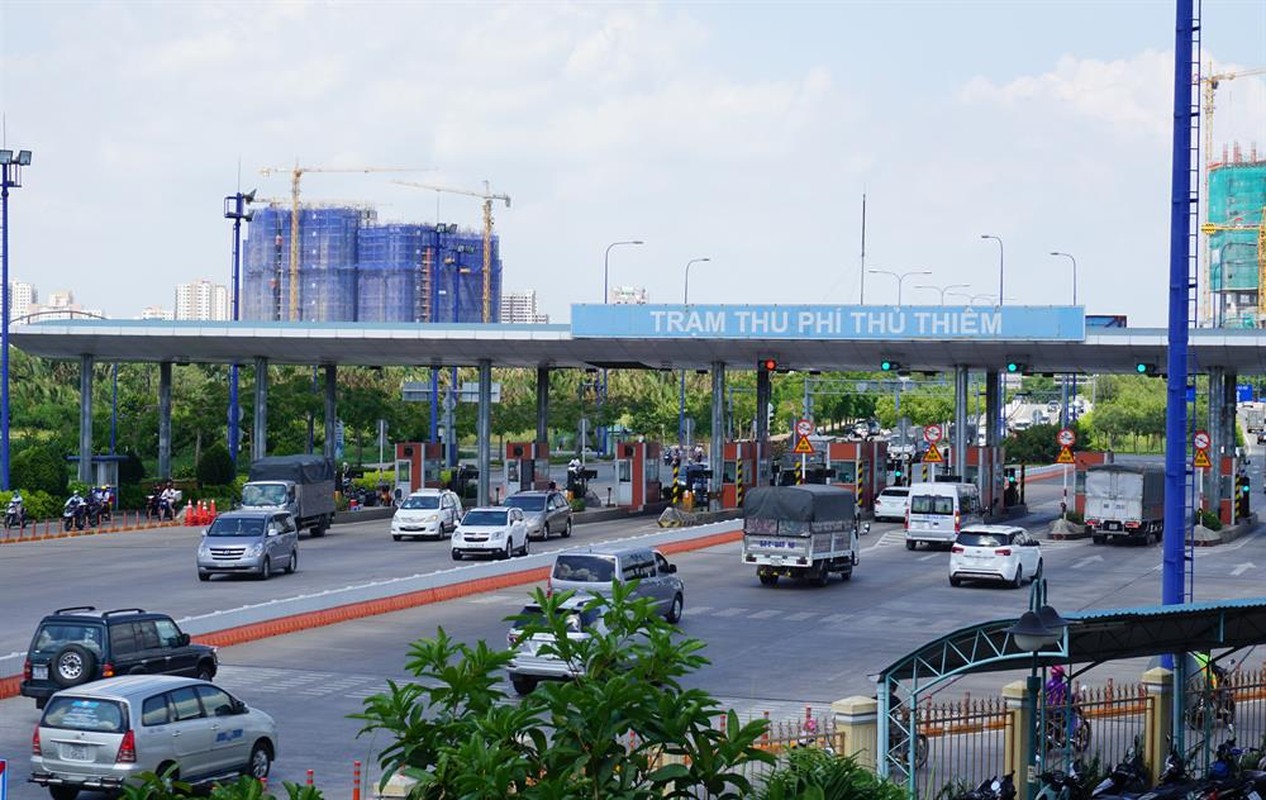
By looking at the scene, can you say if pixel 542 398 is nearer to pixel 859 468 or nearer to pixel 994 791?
pixel 859 468

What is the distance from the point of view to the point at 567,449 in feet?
465

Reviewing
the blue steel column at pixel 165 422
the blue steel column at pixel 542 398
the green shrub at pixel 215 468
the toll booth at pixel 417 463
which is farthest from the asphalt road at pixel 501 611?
the blue steel column at pixel 542 398

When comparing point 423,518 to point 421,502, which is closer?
point 423,518

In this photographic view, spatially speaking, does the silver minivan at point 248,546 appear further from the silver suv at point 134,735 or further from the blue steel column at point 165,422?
the blue steel column at point 165,422

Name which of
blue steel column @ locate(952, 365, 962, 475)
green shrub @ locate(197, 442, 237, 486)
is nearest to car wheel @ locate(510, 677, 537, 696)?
blue steel column @ locate(952, 365, 962, 475)

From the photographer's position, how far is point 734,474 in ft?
219

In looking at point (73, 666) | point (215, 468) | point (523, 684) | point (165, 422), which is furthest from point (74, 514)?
point (73, 666)

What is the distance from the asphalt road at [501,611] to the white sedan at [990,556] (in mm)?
453

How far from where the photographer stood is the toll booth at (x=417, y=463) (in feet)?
228

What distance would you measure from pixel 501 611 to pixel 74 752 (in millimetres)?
17675

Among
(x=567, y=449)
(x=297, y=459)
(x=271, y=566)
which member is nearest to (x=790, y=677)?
(x=271, y=566)

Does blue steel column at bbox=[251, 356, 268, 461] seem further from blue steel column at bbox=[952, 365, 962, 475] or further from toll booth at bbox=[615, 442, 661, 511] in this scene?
blue steel column at bbox=[952, 365, 962, 475]

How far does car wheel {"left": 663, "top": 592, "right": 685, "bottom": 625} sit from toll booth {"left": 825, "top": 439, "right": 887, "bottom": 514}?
3385 centimetres

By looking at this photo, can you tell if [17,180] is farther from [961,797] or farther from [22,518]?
[961,797]
